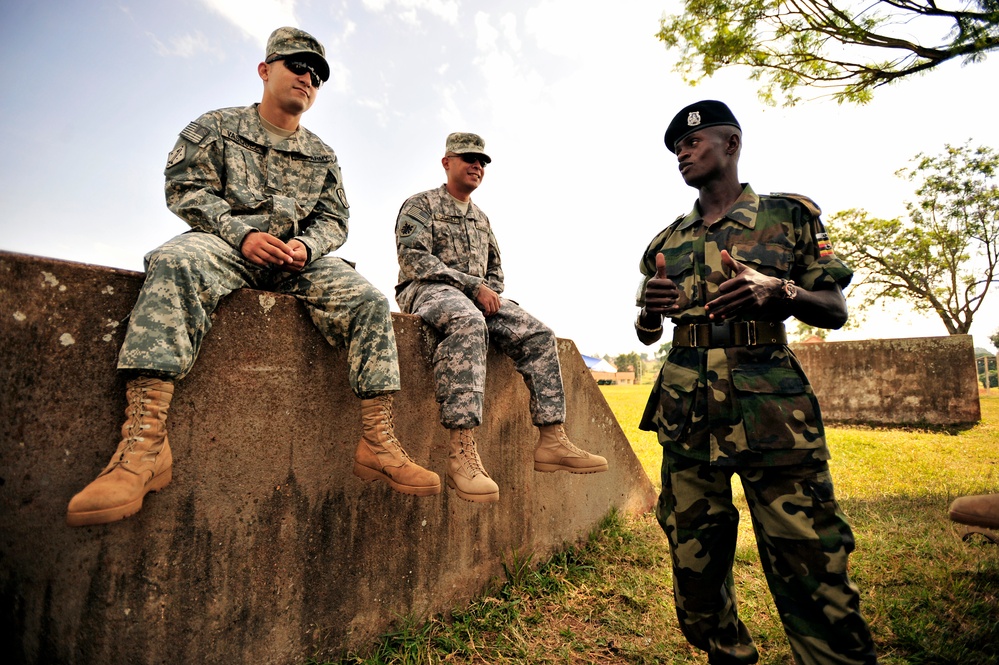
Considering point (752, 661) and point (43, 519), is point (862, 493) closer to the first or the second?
point (752, 661)

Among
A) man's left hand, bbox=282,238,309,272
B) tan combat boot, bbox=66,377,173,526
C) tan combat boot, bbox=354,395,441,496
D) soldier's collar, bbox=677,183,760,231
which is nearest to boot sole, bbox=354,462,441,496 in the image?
tan combat boot, bbox=354,395,441,496

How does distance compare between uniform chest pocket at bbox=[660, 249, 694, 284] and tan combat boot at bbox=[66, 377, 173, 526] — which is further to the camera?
uniform chest pocket at bbox=[660, 249, 694, 284]

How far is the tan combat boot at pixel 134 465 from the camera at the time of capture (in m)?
1.31

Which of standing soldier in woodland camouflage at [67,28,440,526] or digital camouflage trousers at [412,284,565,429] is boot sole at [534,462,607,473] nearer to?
digital camouflage trousers at [412,284,565,429]

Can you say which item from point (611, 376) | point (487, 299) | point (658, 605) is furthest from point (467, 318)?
point (611, 376)

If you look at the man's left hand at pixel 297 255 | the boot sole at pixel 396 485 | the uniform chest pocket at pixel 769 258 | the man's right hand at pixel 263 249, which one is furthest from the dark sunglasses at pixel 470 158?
the boot sole at pixel 396 485

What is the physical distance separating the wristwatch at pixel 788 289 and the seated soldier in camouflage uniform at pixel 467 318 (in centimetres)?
113

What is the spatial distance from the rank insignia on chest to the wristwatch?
2.43m

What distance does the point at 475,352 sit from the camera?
2.32 meters

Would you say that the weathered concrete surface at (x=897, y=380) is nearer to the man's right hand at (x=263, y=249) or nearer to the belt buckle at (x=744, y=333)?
the belt buckle at (x=744, y=333)

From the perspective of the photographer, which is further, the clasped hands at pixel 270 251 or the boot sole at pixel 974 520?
the clasped hands at pixel 270 251

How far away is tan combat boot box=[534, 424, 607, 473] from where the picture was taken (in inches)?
93.7

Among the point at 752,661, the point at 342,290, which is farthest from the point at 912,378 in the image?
the point at 342,290

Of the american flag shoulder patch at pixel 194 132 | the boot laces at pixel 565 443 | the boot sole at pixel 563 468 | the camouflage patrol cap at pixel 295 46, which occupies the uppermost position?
the camouflage patrol cap at pixel 295 46
